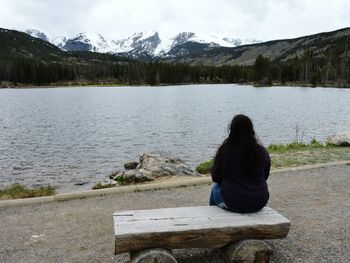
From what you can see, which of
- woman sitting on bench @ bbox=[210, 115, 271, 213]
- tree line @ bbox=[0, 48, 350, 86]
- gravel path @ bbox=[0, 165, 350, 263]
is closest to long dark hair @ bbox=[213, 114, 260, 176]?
woman sitting on bench @ bbox=[210, 115, 271, 213]

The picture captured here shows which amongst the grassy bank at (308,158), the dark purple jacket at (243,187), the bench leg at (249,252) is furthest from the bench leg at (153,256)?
the grassy bank at (308,158)

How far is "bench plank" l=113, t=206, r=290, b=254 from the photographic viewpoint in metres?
5.75

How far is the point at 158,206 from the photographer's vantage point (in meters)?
9.76

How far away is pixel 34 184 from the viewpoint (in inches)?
746

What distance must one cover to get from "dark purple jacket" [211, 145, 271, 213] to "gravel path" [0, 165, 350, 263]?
1001mm

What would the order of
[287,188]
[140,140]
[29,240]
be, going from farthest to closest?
[140,140] < [287,188] < [29,240]

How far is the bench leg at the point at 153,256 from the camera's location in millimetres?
5750

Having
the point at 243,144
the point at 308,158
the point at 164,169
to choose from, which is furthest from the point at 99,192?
the point at 308,158

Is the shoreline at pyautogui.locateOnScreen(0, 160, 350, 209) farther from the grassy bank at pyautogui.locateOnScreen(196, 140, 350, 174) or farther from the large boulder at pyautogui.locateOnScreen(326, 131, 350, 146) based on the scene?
the large boulder at pyautogui.locateOnScreen(326, 131, 350, 146)

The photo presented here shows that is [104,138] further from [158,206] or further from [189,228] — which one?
[189,228]

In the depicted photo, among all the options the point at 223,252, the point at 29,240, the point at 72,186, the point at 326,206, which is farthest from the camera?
the point at 72,186

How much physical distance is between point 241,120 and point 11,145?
92.5 ft

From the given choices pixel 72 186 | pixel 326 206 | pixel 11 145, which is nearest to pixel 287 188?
pixel 326 206

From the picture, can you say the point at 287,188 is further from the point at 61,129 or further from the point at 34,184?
the point at 61,129
